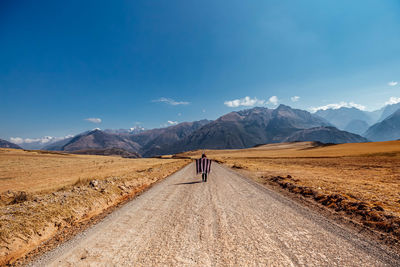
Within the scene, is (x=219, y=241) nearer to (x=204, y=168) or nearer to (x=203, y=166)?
(x=204, y=168)

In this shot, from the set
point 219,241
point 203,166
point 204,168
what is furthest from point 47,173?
point 219,241

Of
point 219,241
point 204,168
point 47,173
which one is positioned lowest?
point 47,173

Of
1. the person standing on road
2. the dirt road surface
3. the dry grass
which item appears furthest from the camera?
the dry grass

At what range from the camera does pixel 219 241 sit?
4652 mm

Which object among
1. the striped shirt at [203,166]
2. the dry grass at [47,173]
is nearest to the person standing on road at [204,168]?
the striped shirt at [203,166]

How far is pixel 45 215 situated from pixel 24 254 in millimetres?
1983

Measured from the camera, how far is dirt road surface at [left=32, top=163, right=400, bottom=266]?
3.83 meters

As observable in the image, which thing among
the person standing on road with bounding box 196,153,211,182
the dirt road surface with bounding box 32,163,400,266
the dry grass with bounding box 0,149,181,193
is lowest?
the dry grass with bounding box 0,149,181,193

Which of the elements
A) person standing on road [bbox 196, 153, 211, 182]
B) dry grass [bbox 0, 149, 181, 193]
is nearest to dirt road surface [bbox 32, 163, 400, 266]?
person standing on road [bbox 196, 153, 211, 182]

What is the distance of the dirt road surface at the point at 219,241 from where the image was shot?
3.83 m

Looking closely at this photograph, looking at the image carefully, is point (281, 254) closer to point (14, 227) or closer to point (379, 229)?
point (379, 229)

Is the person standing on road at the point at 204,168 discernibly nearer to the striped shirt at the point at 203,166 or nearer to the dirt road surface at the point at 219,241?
the striped shirt at the point at 203,166

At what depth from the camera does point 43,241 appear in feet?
17.1

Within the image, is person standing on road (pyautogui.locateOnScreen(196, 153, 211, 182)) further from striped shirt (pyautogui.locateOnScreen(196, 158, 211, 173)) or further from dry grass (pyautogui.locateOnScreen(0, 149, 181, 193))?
dry grass (pyautogui.locateOnScreen(0, 149, 181, 193))
